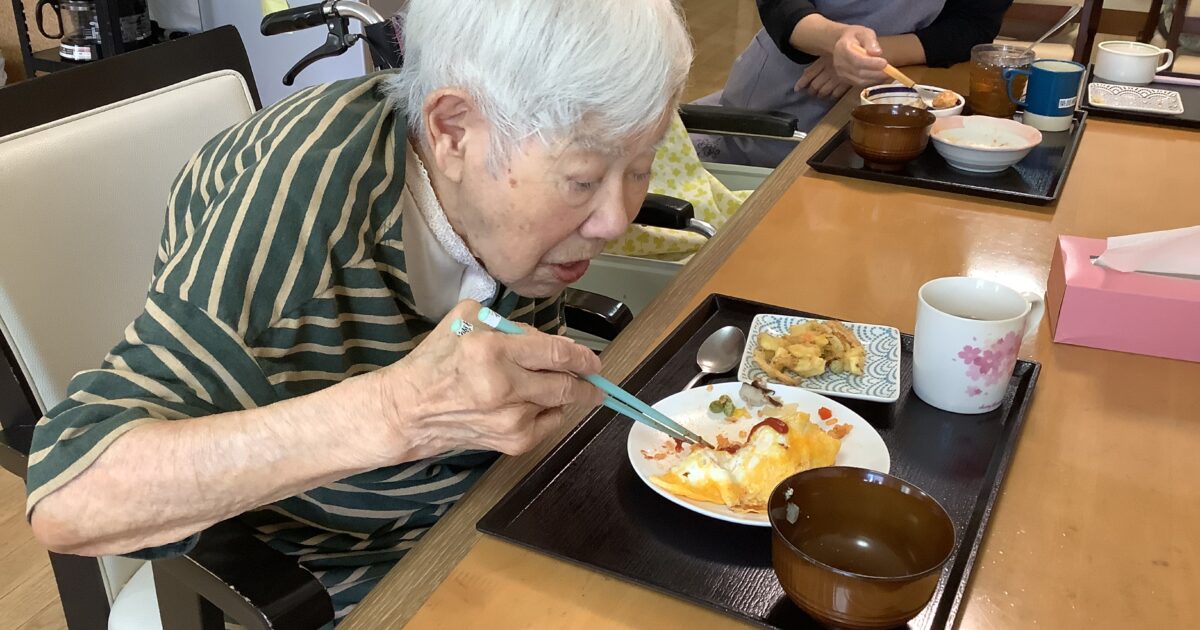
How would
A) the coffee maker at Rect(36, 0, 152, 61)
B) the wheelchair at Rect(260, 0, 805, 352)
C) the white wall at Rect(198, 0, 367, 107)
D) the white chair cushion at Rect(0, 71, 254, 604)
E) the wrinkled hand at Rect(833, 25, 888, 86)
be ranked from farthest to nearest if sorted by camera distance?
the white wall at Rect(198, 0, 367, 107) < the coffee maker at Rect(36, 0, 152, 61) < the wrinkled hand at Rect(833, 25, 888, 86) < the wheelchair at Rect(260, 0, 805, 352) < the white chair cushion at Rect(0, 71, 254, 604)

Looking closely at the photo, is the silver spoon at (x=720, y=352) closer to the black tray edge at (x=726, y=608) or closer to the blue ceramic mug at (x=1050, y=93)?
the black tray edge at (x=726, y=608)

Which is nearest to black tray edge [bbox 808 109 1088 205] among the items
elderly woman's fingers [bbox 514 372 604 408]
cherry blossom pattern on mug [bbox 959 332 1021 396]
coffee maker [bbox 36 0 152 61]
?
cherry blossom pattern on mug [bbox 959 332 1021 396]

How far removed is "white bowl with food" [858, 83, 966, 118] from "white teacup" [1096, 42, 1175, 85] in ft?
1.43

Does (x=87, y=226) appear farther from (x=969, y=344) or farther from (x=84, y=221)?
(x=969, y=344)

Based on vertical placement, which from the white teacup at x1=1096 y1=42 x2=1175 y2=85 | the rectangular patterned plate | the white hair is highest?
the white hair

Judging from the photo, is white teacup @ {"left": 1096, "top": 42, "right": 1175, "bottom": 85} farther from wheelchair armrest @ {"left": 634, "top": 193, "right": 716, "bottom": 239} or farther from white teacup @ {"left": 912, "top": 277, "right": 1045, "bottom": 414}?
white teacup @ {"left": 912, "top": 277, "right": 1045, "bottom": 414}

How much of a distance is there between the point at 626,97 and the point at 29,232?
26.2 inches

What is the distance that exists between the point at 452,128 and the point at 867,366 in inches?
20.9

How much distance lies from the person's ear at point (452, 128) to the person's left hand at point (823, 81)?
1506mm

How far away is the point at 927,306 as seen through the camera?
1046mm

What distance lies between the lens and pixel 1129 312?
116 centimetres

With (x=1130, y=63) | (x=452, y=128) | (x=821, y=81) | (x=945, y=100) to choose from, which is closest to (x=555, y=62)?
(x=452, y=128)

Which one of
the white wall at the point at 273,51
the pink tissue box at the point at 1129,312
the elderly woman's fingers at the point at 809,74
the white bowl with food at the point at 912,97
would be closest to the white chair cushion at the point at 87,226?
the pink tissue box at the point at 1129,312

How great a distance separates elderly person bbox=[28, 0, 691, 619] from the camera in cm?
84
